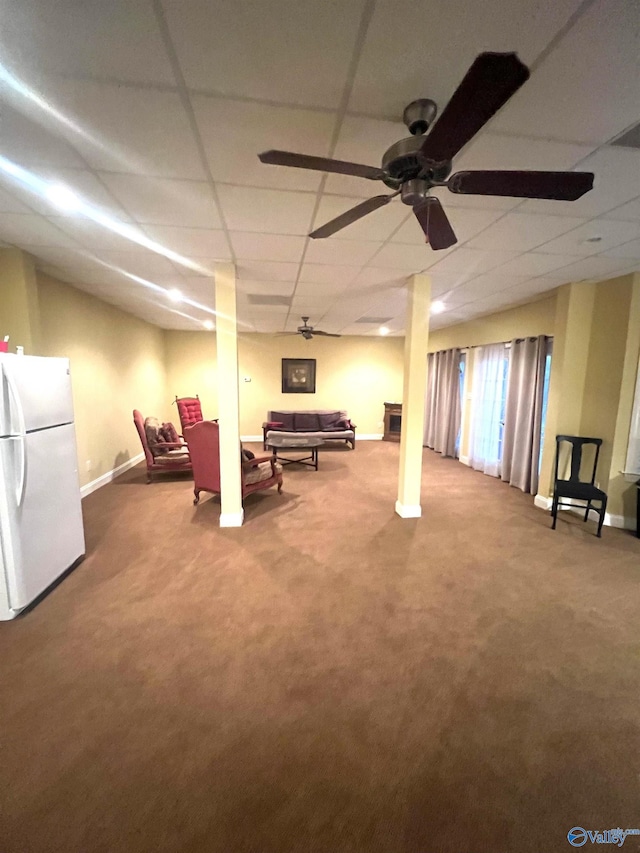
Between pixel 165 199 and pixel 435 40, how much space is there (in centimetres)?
166

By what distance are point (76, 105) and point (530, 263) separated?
3380 mm

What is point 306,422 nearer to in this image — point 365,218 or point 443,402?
point 443,402

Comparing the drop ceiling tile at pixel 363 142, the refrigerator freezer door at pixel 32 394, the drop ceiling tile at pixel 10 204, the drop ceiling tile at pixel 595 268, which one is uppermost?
the drop ceiling tile at pixel 363 142

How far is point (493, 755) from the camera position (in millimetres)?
1388

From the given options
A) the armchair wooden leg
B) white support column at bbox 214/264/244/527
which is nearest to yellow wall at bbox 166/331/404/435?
white support column at bbox 214/264/244/527

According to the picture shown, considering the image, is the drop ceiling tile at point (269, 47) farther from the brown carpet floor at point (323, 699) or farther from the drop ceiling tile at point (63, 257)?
the brown carpet floor at point (323, 699)

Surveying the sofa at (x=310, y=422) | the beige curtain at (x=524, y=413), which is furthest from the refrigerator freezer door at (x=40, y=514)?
the beige curtain at (x=524, y=413)

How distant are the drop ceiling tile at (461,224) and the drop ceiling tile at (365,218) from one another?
85 millimetres

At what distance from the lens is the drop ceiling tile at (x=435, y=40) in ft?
3.36

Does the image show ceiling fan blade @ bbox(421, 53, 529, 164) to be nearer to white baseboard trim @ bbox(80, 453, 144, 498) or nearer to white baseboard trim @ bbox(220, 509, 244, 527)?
white baseboard trim @ bbox(220, 509, 244, 527)

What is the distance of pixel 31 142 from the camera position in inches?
63.2

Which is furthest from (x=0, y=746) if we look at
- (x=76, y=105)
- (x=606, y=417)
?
(x=606, y=417)

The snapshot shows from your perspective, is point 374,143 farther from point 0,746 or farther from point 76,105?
point 0,746

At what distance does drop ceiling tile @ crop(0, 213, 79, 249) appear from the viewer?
2.36m
